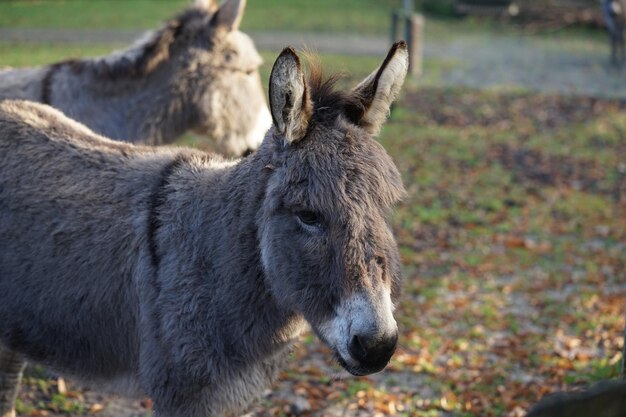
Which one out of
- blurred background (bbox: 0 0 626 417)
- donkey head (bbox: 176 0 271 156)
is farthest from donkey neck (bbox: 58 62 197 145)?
blurred background (bbox: 0 0 626 417)

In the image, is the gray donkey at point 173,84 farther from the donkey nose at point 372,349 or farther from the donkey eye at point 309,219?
the donkey nose at point 372,349

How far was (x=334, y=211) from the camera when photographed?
3.06 m

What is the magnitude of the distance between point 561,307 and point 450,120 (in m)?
7.02

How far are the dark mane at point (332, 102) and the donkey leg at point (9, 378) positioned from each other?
2.25m

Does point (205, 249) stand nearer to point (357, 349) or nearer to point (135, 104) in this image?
point (357, 349)

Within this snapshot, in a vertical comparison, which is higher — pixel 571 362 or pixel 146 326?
pixel 146 326

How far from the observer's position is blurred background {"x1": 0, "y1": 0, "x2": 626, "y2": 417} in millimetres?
5375

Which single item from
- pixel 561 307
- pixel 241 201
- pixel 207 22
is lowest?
pixel 561 307

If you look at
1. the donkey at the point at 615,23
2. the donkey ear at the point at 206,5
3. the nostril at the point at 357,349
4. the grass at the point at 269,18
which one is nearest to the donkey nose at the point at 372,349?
the nostril at the point at 357,349

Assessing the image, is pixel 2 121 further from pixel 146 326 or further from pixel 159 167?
pixel 146 326

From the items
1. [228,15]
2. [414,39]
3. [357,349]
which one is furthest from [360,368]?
[414,39]

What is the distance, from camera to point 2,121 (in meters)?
4.01

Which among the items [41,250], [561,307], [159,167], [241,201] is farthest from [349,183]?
[561,307]

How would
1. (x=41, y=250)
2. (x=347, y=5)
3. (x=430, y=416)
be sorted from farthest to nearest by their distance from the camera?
(x=347, y=5), (x=430, y=416), (x=41, y=250)
